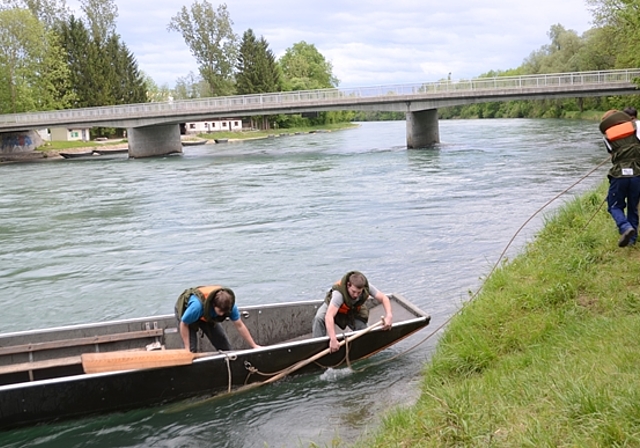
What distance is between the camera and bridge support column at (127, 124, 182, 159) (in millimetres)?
57969

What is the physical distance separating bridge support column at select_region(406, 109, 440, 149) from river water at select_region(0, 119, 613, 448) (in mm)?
13439

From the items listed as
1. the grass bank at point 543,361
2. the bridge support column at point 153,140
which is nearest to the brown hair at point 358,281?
the grass bank at point 543,361

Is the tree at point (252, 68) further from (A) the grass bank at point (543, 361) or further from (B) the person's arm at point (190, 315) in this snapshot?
(B) the person's arm at point (190, 315)

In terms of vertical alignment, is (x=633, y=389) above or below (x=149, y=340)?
above

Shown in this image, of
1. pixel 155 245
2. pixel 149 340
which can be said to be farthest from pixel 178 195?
pixel 149 340

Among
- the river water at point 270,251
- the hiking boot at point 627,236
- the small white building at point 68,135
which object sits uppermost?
the small white building at point 68,135

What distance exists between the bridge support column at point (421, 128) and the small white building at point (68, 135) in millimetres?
44746

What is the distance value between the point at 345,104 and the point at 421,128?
612 cm

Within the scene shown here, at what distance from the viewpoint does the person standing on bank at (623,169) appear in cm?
893

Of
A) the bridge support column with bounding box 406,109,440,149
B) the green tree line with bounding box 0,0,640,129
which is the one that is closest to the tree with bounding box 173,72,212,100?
the green tree line with bounding box 0,0,640,129

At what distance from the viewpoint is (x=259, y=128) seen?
100000 millimetres

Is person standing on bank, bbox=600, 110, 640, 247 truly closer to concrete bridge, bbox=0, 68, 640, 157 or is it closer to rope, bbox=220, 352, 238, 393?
rope, bbox=220, 352, 238, 393

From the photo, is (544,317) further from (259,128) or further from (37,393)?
(259,128)

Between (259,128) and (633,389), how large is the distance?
9737cm
